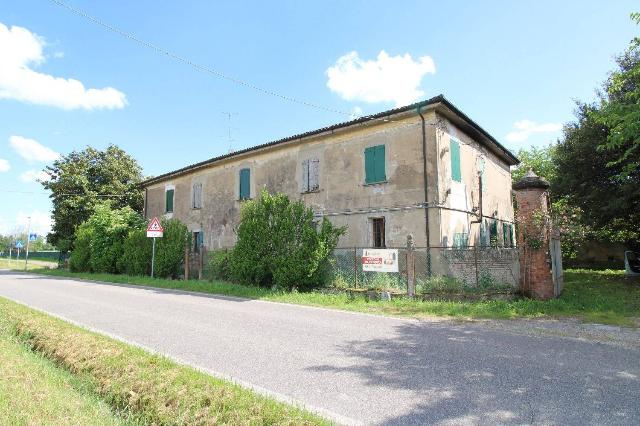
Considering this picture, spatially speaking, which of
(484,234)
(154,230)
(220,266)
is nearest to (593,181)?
(484,234)

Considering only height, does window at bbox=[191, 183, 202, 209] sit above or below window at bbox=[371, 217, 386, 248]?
above

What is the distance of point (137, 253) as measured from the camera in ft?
65.7

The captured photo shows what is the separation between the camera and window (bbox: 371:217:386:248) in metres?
15.0

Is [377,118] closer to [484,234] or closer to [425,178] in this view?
[425,178]

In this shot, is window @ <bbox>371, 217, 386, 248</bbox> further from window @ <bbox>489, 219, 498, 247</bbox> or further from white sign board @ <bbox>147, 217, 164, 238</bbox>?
white sign board @ <bbox>147, 217, 164, 238</bbox>


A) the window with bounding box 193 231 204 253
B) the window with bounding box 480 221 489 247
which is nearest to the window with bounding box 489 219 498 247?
the window with bounding box 480 221 489 247

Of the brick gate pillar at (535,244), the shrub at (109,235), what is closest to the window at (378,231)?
the brick gate pillar at (535,244)

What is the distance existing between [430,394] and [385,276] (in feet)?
26.9

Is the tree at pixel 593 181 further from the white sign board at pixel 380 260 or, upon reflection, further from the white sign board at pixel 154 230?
the white sign board at pixel 154 230

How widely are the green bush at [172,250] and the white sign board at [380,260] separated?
9.89 meters

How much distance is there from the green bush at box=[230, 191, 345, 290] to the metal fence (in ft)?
2.63

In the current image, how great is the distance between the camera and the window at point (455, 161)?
14.7 m

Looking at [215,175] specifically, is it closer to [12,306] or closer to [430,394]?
[12,306]

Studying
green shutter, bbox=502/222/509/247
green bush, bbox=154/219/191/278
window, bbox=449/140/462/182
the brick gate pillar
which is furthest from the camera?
green shutter, bbox=502/222/509/247
